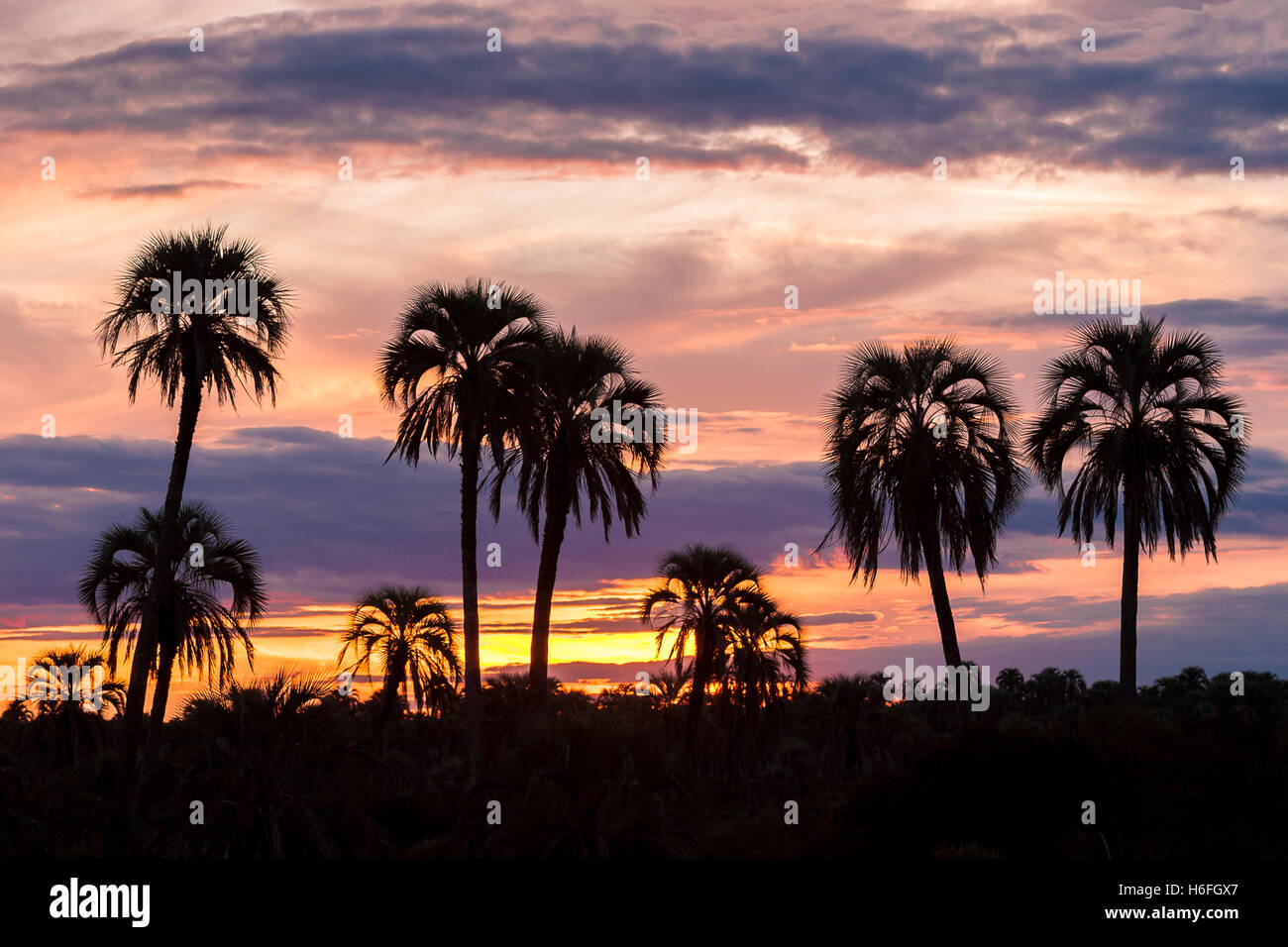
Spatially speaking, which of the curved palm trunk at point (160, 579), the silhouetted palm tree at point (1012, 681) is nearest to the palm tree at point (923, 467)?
the curved palm trunk at point (160, 579)

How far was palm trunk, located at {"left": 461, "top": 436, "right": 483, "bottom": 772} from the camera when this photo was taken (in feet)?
131

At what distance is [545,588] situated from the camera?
41.6m

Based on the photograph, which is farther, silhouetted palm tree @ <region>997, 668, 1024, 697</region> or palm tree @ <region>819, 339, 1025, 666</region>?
silhouetted palm tree @ <region>997, 668, 1024, 697</region>

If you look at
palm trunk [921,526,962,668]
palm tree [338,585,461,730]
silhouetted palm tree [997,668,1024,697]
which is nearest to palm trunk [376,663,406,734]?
palm tree [338,585,461,730]

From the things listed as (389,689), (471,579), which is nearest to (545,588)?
(471,579)

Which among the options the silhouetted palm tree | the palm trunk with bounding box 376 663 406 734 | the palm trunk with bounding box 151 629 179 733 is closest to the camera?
the palm trunk with bounding box 151 629 179 733

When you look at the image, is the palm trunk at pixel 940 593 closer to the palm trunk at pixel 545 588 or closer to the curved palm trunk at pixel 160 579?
the palm trunk at pixel 545 588

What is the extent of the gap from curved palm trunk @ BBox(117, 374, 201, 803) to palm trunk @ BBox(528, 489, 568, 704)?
11705 mm

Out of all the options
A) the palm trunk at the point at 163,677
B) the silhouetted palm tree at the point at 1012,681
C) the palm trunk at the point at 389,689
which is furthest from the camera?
the silhouetted palm tree at the point at 1012,681

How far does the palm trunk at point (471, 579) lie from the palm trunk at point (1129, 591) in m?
20.0

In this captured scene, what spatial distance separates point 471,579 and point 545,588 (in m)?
2.59

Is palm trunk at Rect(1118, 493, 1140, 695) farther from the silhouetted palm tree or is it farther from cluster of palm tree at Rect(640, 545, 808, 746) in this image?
the silhouetted palm tree

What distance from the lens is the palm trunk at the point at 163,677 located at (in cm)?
4106
